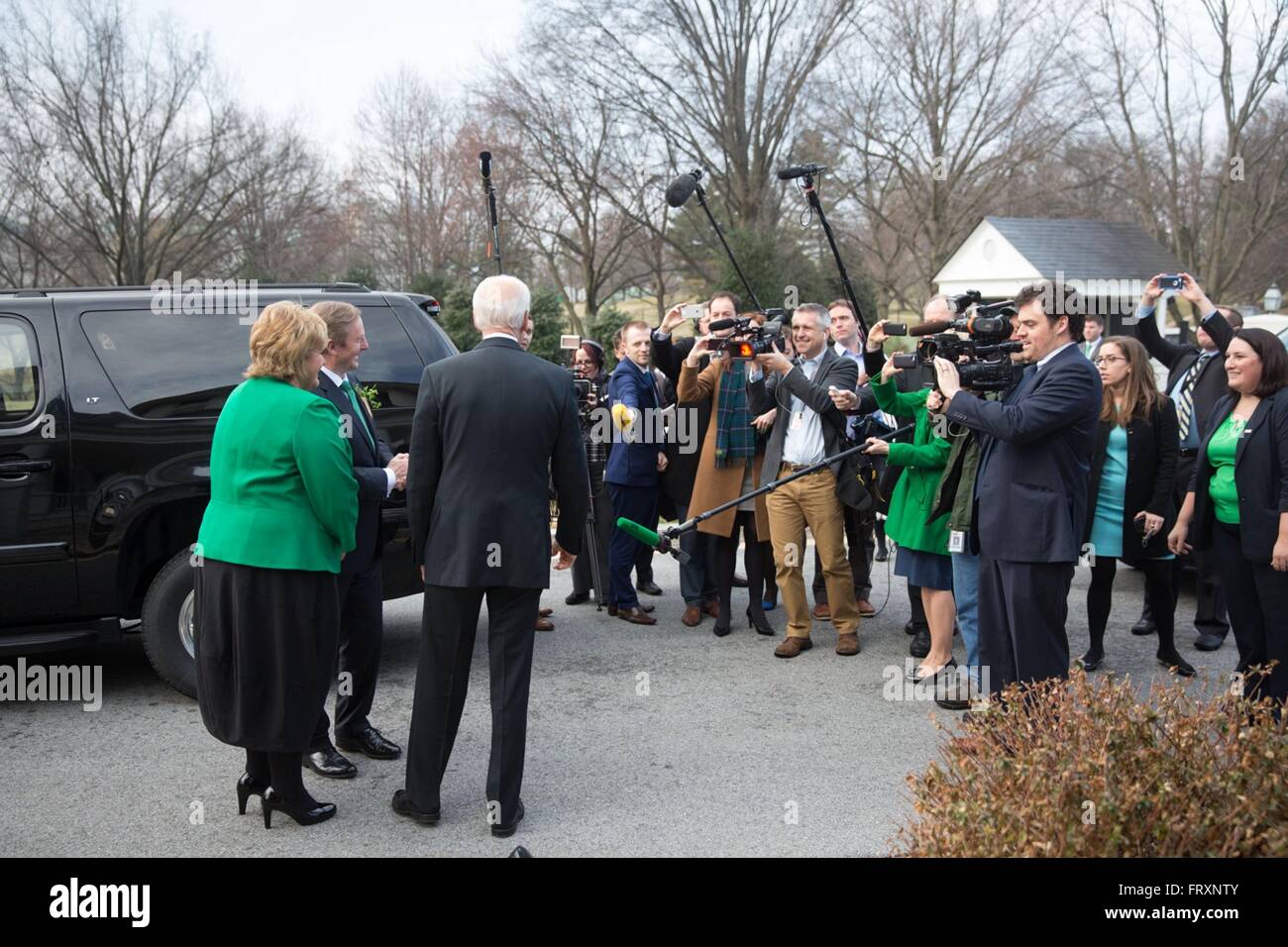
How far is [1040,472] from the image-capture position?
4.94 m

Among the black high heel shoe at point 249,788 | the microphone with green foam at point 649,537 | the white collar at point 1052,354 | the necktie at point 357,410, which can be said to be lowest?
the black high heel shoe at point 249,788

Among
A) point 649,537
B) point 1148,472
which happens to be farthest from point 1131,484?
point 649,537

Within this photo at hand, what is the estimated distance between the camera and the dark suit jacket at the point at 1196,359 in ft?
21.3

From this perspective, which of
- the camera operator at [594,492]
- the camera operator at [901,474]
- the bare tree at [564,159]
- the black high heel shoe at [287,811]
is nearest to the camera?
the black high heel shoe at [287,811]

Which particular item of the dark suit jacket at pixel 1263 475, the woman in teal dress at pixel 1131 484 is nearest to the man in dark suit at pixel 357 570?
the dark suit jacket at pixel 1263 475

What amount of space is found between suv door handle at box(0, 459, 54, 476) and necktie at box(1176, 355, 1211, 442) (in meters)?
6.92

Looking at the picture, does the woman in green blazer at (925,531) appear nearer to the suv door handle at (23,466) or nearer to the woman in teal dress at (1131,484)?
the woman in teal dress at (1131,484)

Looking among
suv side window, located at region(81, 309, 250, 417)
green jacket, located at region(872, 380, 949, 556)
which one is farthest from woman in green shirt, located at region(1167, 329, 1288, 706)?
suv side window, located at region(81, 309, 250, 417)

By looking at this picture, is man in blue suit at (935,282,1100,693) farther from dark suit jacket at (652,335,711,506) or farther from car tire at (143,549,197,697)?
car tire at (143,549,197,697)

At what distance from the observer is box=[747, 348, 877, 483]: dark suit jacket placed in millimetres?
6902

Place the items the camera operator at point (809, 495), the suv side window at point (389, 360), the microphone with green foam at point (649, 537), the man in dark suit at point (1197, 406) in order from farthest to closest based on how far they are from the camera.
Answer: the man in dark suit at point (1197, 406)
the camera operator at point (809, 495)
the suv side window at point (389, 360)
the microphone with green foam at point (649, 537)

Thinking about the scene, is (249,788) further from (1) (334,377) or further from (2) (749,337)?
(2) (749,337)

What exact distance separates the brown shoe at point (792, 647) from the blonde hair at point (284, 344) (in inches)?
146

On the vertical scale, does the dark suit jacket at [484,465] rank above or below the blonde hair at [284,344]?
below
